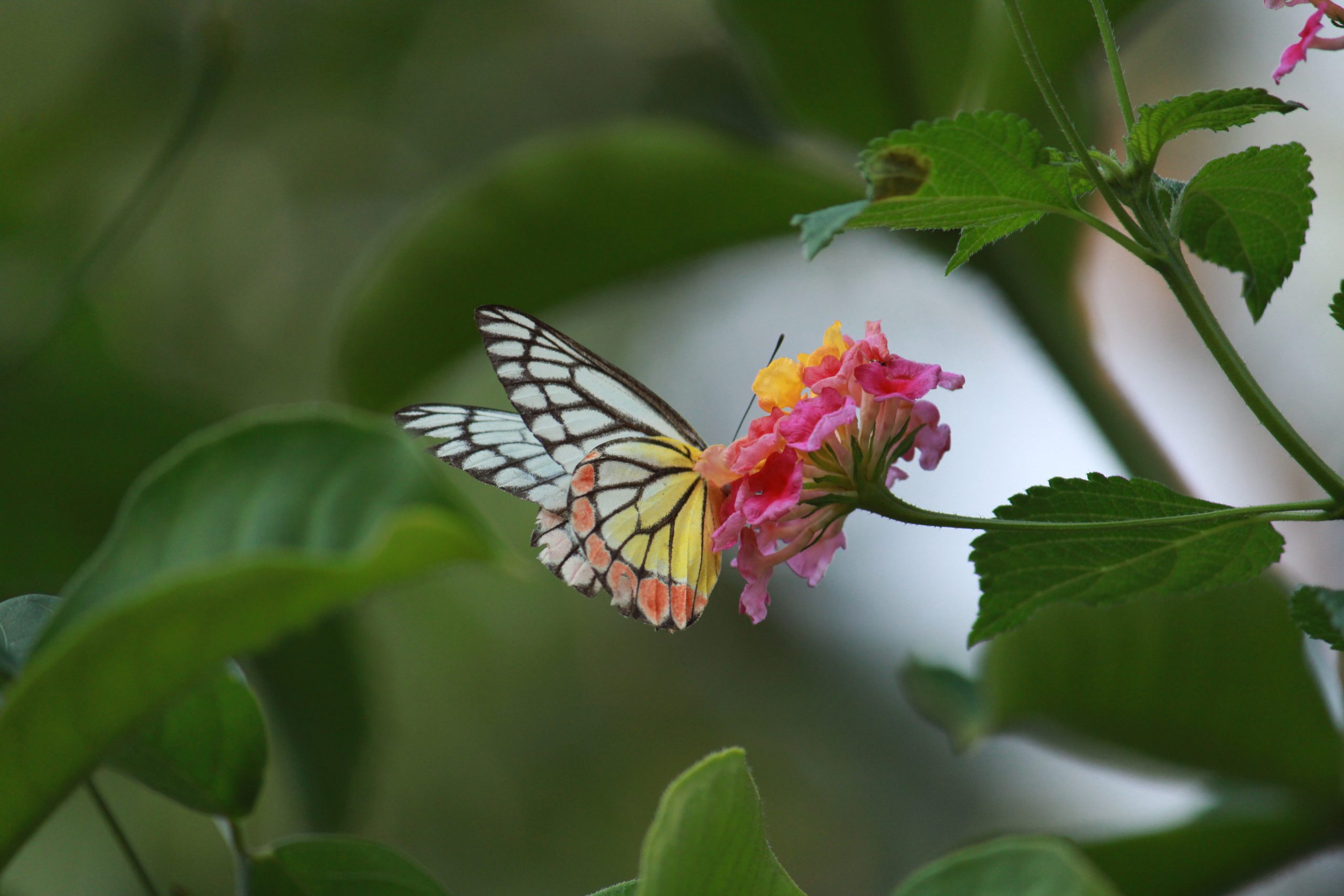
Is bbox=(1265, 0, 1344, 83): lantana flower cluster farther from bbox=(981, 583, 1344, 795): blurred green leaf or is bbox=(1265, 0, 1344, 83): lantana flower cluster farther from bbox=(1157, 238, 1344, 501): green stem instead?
bbox=(981, 583, 1344, 795): blurred green leaf

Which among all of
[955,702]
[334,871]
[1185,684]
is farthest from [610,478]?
[1185,684]

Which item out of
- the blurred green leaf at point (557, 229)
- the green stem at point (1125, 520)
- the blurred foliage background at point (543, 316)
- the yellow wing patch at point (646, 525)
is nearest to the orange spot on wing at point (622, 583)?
the yellow wing patch at point (646, 525)

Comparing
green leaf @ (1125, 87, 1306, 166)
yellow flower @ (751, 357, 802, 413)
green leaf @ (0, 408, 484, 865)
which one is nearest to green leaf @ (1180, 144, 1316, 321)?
green leaf @ (1125, 87, 1306, 166)

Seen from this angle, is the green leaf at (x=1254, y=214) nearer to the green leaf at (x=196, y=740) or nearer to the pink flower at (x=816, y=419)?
the pink flower at (x=816, y=419)

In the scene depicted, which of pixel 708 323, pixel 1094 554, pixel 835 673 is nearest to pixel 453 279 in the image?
pixel 1094 554

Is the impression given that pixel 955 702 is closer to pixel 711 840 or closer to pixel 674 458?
pixel 674 458

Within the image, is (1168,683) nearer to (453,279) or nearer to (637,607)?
(637,607)

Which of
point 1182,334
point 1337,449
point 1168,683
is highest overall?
point 1182,334
